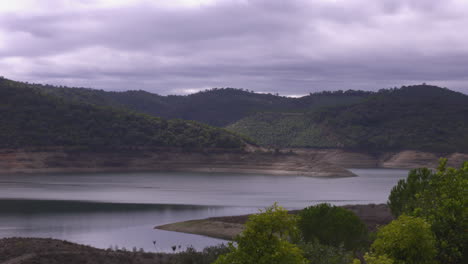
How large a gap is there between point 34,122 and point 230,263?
371 feet

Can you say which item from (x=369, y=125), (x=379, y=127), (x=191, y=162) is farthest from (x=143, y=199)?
(x=369, y=125)

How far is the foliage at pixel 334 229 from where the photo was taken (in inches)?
1319

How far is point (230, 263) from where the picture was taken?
15.2 meters

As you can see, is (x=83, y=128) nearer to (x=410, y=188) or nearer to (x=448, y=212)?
(x=410, y=188)

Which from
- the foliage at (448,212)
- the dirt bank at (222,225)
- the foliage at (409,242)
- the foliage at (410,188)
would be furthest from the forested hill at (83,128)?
the foliage at (409,242)

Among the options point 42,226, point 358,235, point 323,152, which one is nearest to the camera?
point 358,235

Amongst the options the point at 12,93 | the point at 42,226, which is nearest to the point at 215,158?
the point at 12,93

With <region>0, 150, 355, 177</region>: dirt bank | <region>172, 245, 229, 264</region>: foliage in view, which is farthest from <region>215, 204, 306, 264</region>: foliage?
<region>0, 150, 355, 177</region>: dirt bank

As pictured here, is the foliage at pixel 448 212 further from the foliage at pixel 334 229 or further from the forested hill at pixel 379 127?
the forested hill at pixel 379 127

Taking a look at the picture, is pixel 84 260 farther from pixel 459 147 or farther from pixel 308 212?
pixel 459 147

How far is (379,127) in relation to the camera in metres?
173

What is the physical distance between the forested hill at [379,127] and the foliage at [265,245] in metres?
137

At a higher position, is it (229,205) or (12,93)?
(12,93)

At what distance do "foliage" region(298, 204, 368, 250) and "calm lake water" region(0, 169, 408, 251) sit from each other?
10.9 meters
